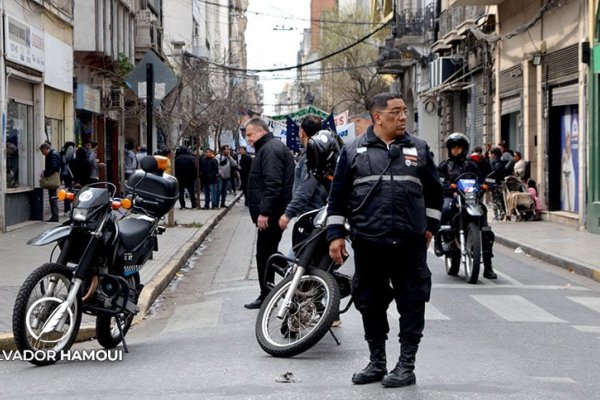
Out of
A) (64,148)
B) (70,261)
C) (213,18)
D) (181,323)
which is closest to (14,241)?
(64,148)

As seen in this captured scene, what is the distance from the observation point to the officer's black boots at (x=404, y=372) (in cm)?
661

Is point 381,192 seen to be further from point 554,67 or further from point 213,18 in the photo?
point 213,18

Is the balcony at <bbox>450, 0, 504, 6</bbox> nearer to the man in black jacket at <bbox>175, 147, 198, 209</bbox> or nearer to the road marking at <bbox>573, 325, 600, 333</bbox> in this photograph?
the man in black jacket at <bbox>175, 147, 198, 209</bbox>

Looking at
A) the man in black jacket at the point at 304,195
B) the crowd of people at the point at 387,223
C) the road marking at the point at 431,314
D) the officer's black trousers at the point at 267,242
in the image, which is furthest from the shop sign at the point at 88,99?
the crowd of people at the point at 387,223

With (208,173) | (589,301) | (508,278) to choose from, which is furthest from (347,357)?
(208,173)

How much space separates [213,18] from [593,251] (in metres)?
99.6

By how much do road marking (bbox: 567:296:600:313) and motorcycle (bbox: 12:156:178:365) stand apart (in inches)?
197

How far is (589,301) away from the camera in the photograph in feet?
39.1

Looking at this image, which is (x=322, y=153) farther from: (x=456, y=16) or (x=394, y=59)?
(x=394, y=59)

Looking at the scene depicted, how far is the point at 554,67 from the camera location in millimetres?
24219

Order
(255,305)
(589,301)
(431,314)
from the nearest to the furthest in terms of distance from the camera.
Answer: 1. (431,314)
2. (255,305)
3. (589,301)

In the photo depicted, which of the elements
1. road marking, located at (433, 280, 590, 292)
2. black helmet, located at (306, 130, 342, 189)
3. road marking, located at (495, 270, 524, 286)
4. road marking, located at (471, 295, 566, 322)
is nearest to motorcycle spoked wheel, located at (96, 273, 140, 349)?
black helmet, located at (306, 130, 342, 189)

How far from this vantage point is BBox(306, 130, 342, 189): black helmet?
28.5 ft

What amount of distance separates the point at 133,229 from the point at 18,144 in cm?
1531
